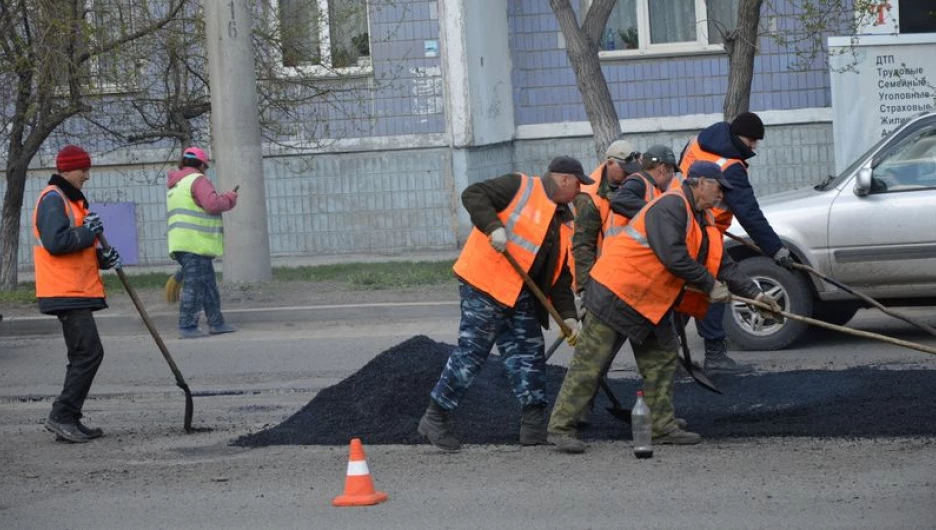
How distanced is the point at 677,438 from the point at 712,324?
2232 millimetres

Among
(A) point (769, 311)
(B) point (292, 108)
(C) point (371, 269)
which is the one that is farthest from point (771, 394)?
(B) point (292, 108)

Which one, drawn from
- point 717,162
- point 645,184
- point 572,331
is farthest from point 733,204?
point 572,331

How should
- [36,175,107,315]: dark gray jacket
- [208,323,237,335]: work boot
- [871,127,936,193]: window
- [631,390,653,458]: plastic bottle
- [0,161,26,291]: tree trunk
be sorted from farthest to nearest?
1. [0,161,26,291]: tree trunk
2. [208,323,237,335]: work boot
3. [871,127,936,193]: window
4. [36,175,107,315]: dark gray jacket
5. [631,390,653,458]: plastic bottle

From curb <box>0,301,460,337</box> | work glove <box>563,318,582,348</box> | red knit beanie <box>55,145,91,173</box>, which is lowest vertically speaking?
curb <box>0,301,460,337</box>

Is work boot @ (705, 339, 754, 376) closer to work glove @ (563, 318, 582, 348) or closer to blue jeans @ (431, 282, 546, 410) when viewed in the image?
work glove @ (563, 318, 582, 348)

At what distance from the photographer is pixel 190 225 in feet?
44.2

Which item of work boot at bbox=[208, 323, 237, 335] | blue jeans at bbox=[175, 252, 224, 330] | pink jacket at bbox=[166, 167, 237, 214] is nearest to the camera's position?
pink jacket at bbox=[166, 167, 237, 214]

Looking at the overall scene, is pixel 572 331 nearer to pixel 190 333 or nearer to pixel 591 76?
pixel 190 333

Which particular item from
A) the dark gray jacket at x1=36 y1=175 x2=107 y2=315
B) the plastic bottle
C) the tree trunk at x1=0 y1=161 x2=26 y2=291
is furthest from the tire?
the tree trunk at x1=0 y1=161 x2=26 y2=291

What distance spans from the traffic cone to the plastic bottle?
1514 millimetres

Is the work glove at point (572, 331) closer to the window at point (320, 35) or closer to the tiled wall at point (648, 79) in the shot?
the window at point (320, 35)

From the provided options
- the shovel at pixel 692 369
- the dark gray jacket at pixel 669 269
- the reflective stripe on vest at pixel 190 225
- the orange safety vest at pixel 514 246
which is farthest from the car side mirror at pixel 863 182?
the reflective stripe on vest at pixel 190 225

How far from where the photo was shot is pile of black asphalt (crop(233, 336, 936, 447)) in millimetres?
8156

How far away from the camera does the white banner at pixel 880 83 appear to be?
19.1 metres
